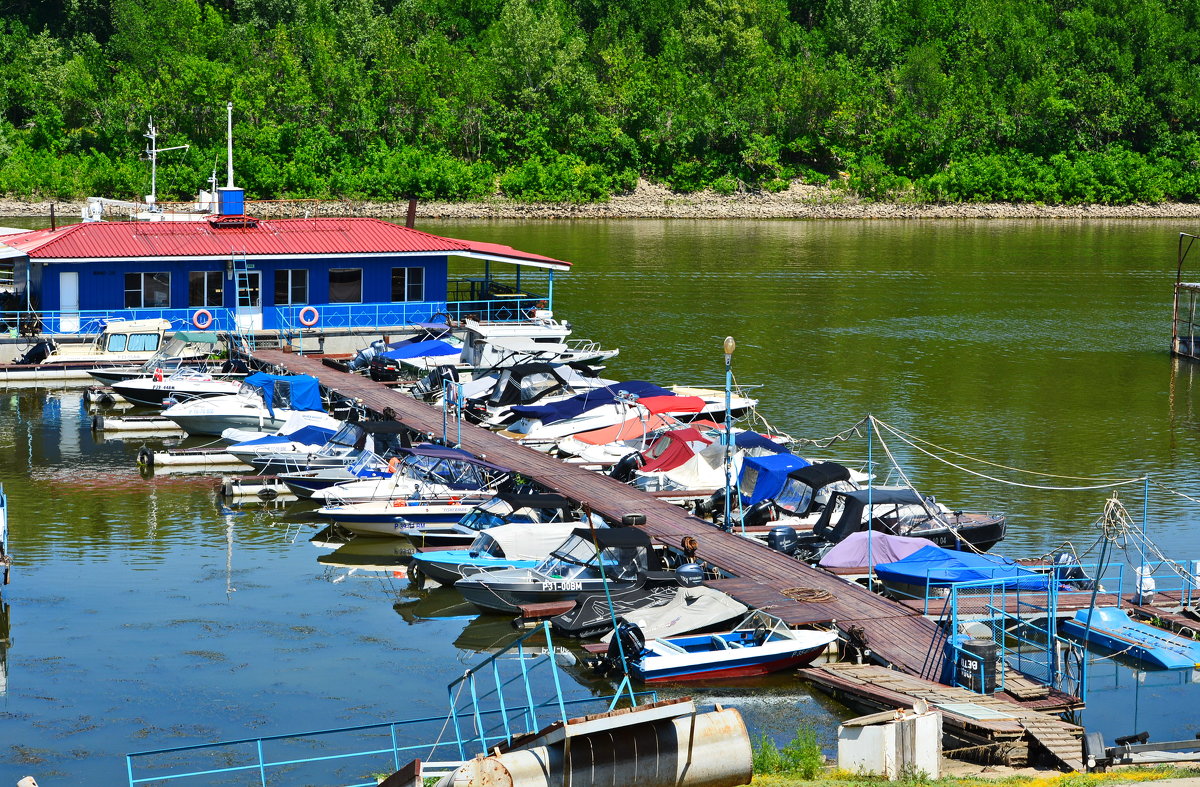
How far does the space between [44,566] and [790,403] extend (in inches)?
1099

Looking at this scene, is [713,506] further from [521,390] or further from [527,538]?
[521,390]

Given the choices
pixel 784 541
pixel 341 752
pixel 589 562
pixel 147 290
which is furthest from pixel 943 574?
pixel 147 290

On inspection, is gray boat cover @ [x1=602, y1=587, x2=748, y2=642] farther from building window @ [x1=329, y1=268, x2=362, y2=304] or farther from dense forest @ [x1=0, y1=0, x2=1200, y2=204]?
dense forest @ [x1=0, y1=0, x2=1200, y2=204]

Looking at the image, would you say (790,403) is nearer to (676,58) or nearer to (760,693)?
(760,693)

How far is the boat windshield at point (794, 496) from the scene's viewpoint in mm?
34938

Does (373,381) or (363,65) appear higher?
(363,65)

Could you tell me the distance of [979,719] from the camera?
71.3 feet

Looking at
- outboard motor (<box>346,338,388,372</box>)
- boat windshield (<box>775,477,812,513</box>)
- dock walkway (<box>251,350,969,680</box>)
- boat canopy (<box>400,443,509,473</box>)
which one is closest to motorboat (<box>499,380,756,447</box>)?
dock walkway (<box>251,350,969,680</box>)

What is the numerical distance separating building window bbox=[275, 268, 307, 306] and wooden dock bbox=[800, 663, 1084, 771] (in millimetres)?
38170

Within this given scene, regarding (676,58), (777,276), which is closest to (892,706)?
(777,276)

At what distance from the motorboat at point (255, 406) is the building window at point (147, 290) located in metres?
10.8

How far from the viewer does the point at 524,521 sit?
33.3m

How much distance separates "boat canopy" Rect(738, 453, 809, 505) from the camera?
3569 cm

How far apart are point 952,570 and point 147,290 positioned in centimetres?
3745
